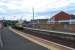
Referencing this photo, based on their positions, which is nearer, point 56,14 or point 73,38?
point 73,38

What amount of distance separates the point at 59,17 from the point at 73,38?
9063 centimetres

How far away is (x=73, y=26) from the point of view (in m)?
70.1

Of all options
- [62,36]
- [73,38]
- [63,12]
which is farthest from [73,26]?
[63,12]

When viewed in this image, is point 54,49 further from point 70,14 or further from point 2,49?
point 70,14

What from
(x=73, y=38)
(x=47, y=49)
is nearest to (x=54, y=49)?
(x=47, y=49)

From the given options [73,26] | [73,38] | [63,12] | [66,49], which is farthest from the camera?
[63,12]

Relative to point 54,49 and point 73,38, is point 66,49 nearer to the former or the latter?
point 54,49

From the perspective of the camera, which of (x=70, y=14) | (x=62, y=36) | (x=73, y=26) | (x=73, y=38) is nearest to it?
(x=73, y=38)

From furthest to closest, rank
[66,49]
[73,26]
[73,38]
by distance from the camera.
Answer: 1. [73,26]
2. [73,38]
3. [66,49]

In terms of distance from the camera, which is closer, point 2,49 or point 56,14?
point 2,49

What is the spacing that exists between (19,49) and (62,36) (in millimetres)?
16324

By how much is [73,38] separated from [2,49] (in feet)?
43.7

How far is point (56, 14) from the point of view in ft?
398

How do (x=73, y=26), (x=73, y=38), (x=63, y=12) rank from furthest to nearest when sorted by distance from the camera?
(x=63, y=12), (x=73, y=26), (x=73, y=38)
